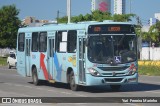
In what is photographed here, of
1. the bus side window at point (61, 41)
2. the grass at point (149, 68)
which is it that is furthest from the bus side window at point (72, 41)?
the grass at point (149, 68)

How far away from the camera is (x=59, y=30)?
23828 millimetres

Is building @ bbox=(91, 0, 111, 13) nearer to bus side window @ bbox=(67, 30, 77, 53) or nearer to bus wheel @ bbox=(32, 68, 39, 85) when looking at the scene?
bus wheel @ bbox=(32, 68, 39, 85)

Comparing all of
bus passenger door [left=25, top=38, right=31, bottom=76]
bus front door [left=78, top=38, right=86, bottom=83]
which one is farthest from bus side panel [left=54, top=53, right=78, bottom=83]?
bus passenger door [left=25, top=38, right=31, bottom=76]

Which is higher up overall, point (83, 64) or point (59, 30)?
point (59, 30)

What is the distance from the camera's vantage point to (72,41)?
22.5 metres

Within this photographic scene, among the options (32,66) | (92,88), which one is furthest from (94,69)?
(32,66)

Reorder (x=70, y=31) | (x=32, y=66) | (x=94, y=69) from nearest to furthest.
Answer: (x=94, y=69) < (x=70, y=31) < (x=32, y=66)

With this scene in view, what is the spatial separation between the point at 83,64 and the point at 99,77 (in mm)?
950

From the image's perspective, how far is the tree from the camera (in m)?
77.8

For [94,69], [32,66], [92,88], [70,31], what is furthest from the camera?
[32,66]

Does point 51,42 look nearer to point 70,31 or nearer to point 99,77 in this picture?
point 70,31

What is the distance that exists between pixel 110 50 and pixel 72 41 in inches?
82.1

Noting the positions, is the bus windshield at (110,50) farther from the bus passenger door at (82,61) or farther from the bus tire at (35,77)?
the bus tire at (35,77)

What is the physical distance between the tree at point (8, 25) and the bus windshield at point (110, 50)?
5722cm
